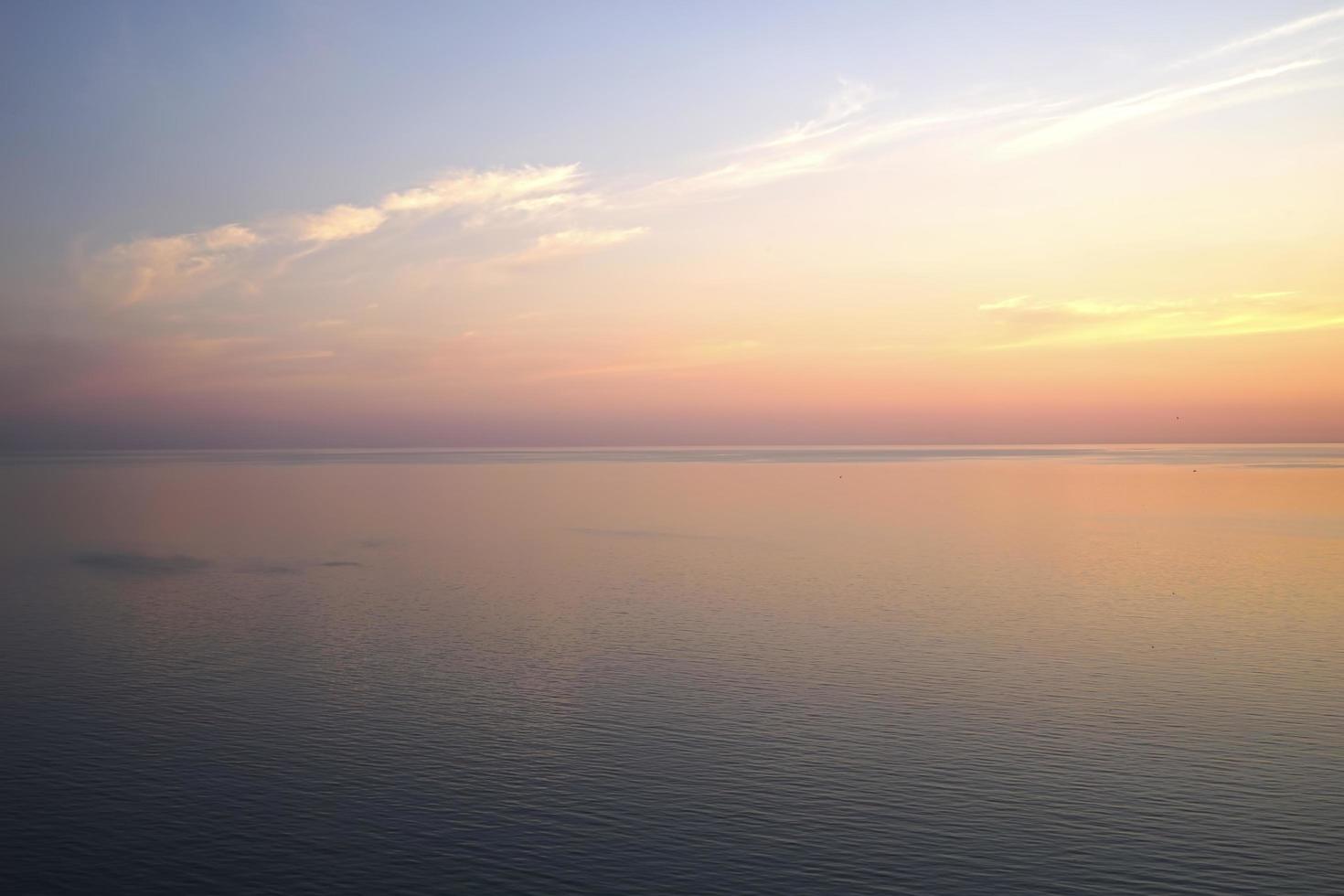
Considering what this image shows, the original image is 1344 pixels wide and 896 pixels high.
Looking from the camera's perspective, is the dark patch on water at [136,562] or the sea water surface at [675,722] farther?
the dark patch on water at [136,562]

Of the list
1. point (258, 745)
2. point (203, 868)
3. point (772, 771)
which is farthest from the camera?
point (258, 745)

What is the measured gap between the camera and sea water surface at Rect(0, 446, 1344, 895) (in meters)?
23.3

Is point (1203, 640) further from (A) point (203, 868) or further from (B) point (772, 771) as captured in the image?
(A) point (203, 868)

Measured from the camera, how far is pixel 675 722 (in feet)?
109

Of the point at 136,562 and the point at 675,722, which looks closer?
the point at 675,722

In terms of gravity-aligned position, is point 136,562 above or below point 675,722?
above

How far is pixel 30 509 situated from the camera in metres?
123

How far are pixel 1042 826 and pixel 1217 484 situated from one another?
151 metres

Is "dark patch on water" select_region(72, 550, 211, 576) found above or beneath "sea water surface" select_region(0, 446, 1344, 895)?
above

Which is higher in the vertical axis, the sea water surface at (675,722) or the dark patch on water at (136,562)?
the dark patch on water at (136,562)

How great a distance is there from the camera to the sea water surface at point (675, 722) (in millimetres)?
23328

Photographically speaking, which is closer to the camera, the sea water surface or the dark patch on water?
the sea water surface

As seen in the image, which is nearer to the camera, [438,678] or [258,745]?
[258,745]

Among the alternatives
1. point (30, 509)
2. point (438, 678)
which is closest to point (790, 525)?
point (438, 678)
